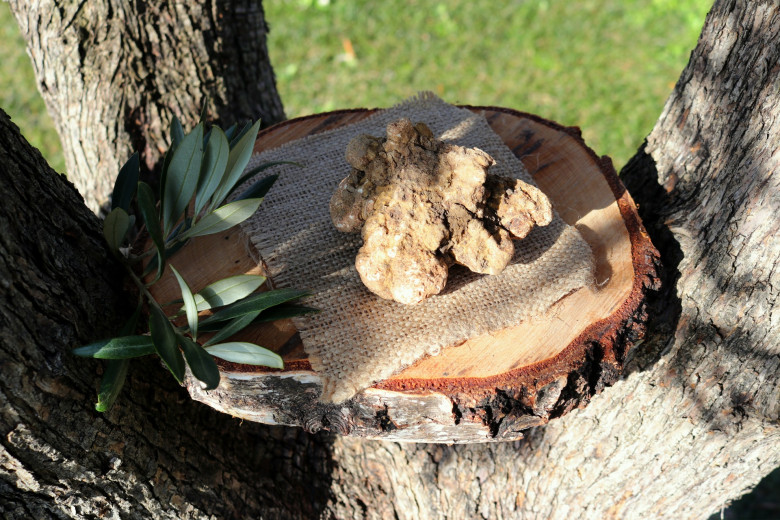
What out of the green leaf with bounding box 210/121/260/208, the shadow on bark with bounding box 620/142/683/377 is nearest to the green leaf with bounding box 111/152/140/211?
the green leaf with bounding box 210/121/260/208

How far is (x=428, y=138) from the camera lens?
2.08 metres

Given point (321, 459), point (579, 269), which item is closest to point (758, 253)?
point (579, 269)

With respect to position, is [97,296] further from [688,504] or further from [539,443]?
[688,504]

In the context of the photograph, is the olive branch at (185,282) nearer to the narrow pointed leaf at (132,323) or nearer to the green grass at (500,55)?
the narrow pointed leaf at (132,323)

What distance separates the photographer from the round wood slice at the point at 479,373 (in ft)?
6.02

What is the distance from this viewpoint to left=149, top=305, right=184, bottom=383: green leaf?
1685 mm

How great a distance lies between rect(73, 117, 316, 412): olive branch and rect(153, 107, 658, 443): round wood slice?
9cm

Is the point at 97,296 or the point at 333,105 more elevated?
the point at 333,105

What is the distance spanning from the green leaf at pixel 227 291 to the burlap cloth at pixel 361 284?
19 centimetres

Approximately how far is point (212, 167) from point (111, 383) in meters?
0.74

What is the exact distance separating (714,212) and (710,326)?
38 cm

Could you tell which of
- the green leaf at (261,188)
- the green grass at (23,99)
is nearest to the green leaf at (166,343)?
the green leaf at (261,188)

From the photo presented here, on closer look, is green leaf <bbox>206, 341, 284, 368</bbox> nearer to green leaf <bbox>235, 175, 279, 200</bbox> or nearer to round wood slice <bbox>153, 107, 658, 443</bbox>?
round wood slice <bbox>153, 107, 658, 443</bbox>

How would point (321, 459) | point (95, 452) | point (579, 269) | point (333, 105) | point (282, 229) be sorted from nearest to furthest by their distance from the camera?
point (95, 452)
point (579, 269)
point (282, 229)
point (321, 459)
point (333, 105)
